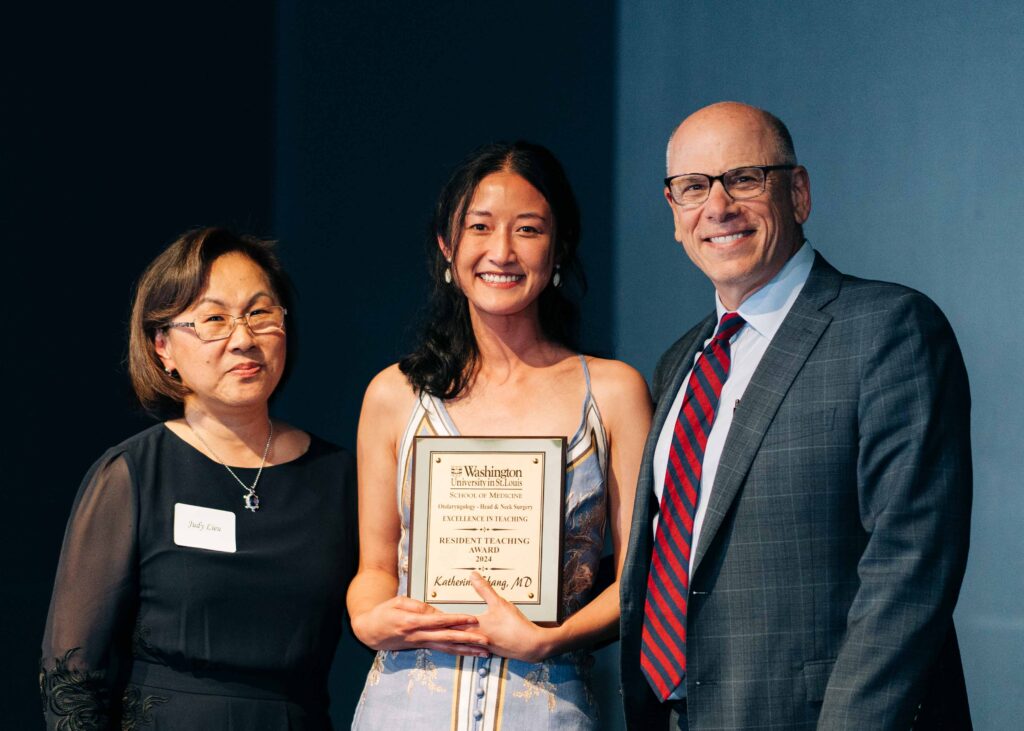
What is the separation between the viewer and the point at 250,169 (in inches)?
181

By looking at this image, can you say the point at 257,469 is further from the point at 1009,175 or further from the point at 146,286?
the point at 1009,175

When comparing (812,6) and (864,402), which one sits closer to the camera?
(864,402)

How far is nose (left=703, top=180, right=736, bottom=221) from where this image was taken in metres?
2.42

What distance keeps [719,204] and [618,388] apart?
499 mm

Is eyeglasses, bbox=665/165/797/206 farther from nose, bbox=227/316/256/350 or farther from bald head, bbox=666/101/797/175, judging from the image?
nose, bbox=227/316/256/350

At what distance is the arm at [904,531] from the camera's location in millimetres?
2088

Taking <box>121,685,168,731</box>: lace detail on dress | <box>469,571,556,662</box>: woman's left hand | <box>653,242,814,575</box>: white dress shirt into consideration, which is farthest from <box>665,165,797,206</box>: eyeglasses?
<box>121,685,168,731</box>: lace detail on dress

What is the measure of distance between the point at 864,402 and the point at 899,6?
6.55ft

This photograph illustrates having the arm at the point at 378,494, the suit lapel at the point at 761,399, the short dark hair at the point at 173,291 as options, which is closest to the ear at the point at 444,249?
the arm at the point at 378,494

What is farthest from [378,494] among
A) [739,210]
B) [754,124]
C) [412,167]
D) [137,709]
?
[412,167]

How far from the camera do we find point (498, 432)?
8.89 ft

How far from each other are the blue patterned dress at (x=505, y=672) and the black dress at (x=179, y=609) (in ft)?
0.65

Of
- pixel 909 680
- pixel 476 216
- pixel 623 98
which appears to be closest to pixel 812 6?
pixel 623 98

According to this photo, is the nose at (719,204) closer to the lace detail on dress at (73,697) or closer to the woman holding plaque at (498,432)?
the woman holding plaque at (498,432)
